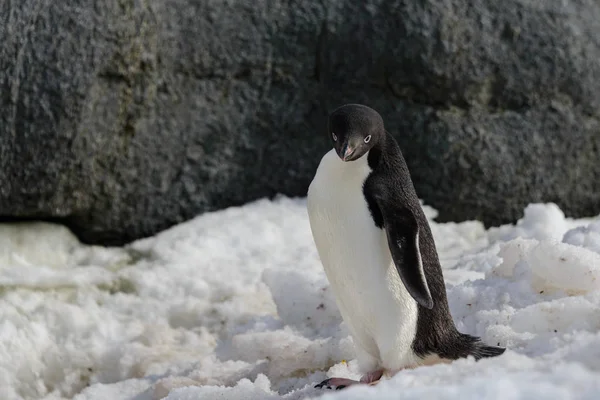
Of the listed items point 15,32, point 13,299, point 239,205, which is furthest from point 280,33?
point 13,299

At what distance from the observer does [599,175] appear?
16.5ft

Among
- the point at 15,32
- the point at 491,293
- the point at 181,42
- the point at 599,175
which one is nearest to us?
the point at 491,293

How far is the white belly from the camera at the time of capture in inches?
99.3

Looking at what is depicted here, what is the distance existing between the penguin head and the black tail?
0.61m

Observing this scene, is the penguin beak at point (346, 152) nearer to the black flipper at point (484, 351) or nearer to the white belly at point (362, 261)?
the white belly at point (362, 261)

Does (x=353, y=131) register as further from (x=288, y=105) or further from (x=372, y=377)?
(x=288, y=105)

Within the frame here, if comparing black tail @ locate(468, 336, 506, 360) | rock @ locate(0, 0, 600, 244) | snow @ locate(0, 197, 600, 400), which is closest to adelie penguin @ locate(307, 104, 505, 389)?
black tail @ locate(468, 336, 506, 360)

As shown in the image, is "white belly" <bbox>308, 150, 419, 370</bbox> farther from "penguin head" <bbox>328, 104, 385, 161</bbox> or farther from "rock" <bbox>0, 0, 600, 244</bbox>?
"rock" <bbox>0, 0, 600, 244</bbox>

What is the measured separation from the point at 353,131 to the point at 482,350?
0.69m

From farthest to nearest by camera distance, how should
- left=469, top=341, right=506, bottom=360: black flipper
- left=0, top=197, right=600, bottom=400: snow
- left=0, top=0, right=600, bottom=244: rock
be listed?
left=0, top=0, right=600, bottom=244: rock, left=469, top=341, right=506, bottom=360: black flipper, left=0, top=197, right=600, bottom=400: snow

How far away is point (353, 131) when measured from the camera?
247 cm

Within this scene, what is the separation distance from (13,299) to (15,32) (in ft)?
3.52

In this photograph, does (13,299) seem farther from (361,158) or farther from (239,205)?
(361,158)

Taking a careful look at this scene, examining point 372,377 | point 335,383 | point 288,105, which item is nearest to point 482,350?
point 372,377
